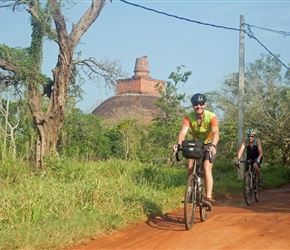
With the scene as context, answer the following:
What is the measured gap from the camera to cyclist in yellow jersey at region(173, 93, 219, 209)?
6.61 m

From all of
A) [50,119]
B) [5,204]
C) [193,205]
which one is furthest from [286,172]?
[5,204]

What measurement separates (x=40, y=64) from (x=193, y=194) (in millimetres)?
10836

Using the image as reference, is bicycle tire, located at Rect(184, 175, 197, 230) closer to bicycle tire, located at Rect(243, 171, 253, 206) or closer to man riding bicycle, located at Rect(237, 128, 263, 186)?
bicycle tire, located at Rect(243, 171, 253, 206)

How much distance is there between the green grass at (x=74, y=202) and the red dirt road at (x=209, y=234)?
10.5 inches

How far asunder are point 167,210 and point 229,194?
3925 millimetres

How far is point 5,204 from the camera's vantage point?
6.63m

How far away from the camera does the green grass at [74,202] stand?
224 inches

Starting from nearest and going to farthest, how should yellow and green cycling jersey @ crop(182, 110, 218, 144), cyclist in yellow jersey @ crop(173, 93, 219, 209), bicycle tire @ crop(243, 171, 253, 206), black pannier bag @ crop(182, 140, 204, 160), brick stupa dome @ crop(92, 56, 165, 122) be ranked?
black pannier bag @ crop(182, 140, 204, 160) < cyclist in yellow jersey @ crop(173, 93, 219, 209) < yellow and green cycling jersey @ crop(182, 110, 218, 144) < bicycle tire @ crop(243, 171, 253, 206) < brick stupa dome @ crop(92, 56, 165, 122)

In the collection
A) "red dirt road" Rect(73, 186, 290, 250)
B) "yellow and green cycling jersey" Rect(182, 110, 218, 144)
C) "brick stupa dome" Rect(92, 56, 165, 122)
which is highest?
"brick stupa dome" Rect(92, 56, 165, 122)

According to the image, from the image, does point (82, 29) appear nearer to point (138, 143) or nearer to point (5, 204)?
point (5, 204)

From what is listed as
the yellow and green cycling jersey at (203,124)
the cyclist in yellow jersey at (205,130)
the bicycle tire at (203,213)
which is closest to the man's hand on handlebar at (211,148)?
the cyclist in yellow jersey at (205,130)

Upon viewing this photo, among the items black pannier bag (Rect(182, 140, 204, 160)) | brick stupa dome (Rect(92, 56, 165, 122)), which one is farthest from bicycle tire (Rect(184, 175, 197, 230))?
brick stupa dome (Rect(92, 56, 165, 122))

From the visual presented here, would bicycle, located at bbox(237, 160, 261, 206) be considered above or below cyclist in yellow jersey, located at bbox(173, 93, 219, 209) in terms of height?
below

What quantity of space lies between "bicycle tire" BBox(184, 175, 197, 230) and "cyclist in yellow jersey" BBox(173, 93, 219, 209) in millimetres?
217
